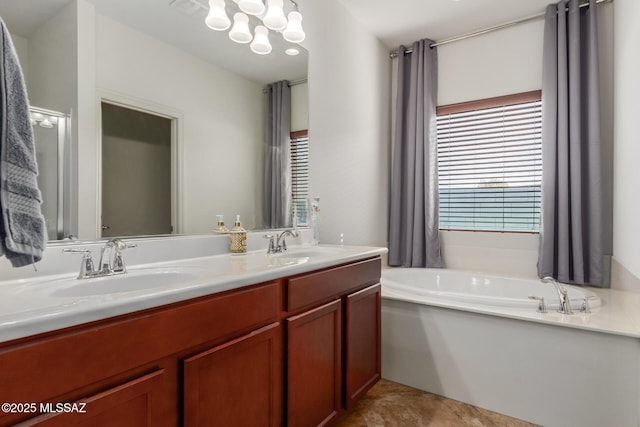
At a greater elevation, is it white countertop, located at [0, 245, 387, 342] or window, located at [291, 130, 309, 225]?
window, located at [291, 130, 309, 225]

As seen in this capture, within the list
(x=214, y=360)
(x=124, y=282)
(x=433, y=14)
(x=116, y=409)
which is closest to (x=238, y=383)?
(x=214, y=360)

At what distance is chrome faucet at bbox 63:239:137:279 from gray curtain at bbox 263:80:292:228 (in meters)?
0.91

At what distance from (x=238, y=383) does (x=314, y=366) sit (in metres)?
0.44

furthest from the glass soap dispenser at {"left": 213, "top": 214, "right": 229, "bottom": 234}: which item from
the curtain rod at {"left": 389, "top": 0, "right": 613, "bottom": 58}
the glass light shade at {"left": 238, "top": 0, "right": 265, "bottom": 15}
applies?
the curtain rod at {"left": 389, "top": 0, "right": 613, "bottom": 58}

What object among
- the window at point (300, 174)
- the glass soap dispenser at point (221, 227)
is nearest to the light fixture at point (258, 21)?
the window at point (300, 174)

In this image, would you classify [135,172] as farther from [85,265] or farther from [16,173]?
[16,173]

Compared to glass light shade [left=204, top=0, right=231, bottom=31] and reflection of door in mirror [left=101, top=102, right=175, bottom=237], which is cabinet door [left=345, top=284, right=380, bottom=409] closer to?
reflection of door in mirror [left=101, top=102, right=175, bottom=237]

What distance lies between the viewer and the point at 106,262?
117 cm

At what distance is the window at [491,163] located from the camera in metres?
2.80

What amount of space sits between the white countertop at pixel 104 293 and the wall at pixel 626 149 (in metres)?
1.67

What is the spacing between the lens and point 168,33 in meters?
1.53

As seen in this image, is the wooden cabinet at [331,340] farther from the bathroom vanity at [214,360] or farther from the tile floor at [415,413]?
the tile floor at [415,413]

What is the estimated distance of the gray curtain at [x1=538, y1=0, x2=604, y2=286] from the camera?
8.02ft

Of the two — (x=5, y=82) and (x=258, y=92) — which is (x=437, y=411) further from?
(x=5, y=82)
